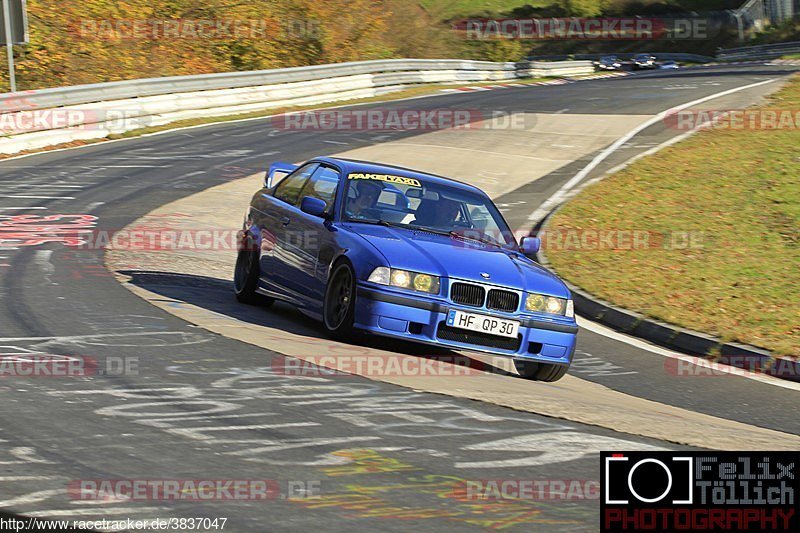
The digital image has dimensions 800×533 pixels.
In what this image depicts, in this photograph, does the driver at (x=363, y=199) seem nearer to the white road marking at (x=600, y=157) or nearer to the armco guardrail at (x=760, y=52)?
the white road marking at (x=600, y=157)

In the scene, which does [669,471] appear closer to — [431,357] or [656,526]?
[656,526]

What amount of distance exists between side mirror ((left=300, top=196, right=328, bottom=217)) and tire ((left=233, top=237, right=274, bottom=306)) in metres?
1.29

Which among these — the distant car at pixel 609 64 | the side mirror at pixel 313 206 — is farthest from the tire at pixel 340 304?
the distant car at pixel 609 64

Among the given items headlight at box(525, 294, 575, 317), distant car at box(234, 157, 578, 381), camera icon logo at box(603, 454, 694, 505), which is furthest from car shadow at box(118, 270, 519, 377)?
camera icon logo at box(603, 454, 694, 505)

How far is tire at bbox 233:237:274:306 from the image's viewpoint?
11.0 m

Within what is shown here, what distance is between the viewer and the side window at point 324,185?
1027 centimetres

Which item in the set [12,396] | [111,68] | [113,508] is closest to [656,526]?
[113,508]

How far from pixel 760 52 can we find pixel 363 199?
57292 millimetres

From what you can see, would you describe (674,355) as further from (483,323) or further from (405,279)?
(405,279)

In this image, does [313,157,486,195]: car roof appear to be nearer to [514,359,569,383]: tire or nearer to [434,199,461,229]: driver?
[434,199,461,229]: driver

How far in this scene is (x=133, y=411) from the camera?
6.39 m

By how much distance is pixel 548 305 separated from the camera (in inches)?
360

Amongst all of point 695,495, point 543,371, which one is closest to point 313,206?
point 543,371

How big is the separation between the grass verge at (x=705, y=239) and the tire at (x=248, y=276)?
13.5ft
